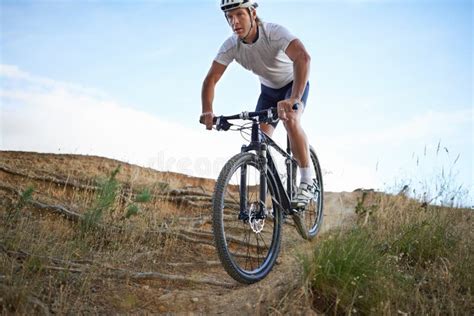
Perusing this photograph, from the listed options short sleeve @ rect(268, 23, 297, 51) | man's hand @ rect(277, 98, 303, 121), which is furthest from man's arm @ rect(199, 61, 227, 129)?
man's hand @ rect(277, 98, 303, 121)

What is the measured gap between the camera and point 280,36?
4914 millimetres

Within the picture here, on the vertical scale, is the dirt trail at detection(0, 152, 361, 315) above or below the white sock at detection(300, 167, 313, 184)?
below

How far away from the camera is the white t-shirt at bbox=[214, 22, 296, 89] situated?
495 cm

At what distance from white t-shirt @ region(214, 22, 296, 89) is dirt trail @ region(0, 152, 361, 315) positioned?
181 cm

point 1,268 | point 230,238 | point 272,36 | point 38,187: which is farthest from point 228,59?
point 38,187

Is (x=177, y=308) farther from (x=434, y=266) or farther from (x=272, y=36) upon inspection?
(x=272, y=36)

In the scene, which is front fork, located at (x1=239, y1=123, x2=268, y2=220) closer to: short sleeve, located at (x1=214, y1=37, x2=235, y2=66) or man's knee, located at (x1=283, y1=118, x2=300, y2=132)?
man's knee, located at (x1=283, y1=118, x2=300, y2=132)

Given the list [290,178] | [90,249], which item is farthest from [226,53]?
[90,249]

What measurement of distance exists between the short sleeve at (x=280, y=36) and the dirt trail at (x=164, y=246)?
1881mm

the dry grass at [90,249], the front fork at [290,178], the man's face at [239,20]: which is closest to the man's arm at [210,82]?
the man's face at [239,20]

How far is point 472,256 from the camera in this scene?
4.54 m

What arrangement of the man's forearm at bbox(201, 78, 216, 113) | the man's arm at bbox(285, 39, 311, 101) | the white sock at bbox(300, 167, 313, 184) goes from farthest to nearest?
the white sock at bbox(300, 167, 313, 184), the man's forearm at bbox(201, 78, 216, 113), the man's arm at bbox(285, 39, 311, 101)

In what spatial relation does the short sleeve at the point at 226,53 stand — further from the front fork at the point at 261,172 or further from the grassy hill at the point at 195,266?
the grassy hill at the point at 195,266

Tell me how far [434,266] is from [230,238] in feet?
8.10
